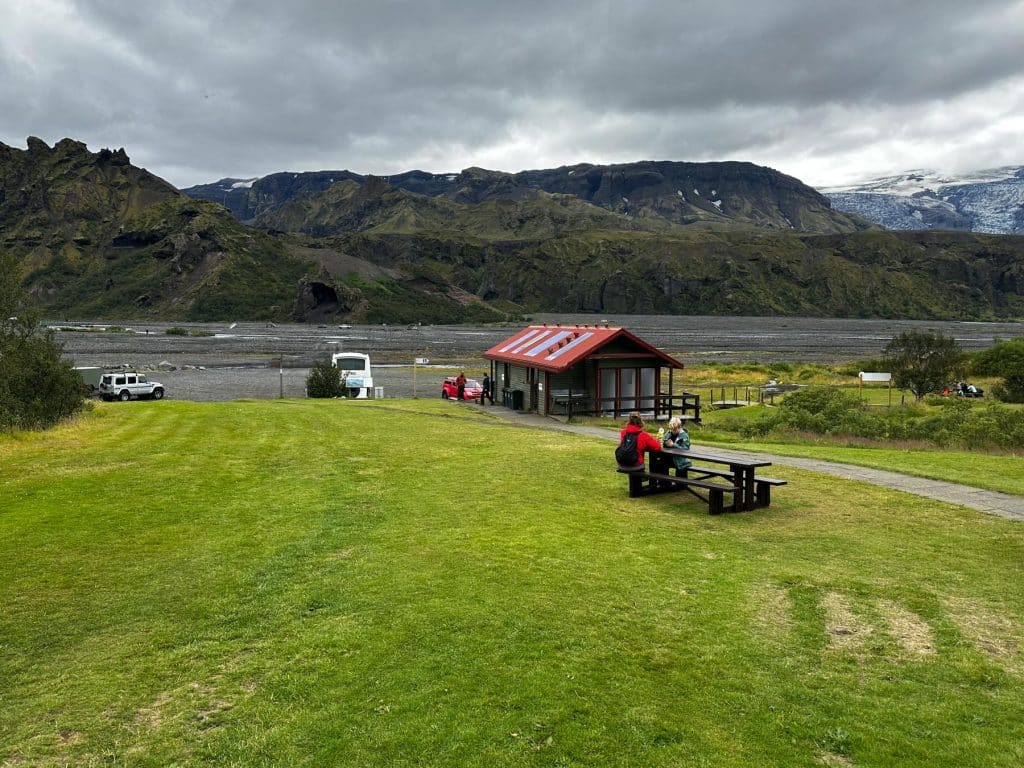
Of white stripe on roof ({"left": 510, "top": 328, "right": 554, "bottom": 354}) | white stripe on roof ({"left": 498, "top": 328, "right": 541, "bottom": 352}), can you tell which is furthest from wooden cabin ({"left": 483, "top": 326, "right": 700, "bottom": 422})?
white stripe on roof ({"left": 498, "top": 328, "right": 541, "bottom": 352})

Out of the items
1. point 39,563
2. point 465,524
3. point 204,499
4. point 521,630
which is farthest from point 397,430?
point 521,630

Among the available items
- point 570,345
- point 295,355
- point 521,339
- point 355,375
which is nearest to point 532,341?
point 521,339

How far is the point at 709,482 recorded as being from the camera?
1295 cm

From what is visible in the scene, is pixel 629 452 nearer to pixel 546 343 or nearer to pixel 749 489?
pixel 749 489

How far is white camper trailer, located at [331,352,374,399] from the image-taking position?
4403 cm

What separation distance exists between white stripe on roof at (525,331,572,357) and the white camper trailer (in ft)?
47.7

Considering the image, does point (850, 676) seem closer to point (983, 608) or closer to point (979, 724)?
point (979, 724)

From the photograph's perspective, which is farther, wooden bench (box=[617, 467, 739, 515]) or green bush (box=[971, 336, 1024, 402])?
green bush (box=[971, 336, 1024, 402])

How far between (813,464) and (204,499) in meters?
12.7

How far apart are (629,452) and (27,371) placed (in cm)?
1799

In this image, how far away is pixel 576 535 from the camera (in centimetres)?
1020

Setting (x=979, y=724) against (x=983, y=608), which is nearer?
(x=979, y=724)

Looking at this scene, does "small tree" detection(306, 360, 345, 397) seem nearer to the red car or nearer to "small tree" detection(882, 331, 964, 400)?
the red car

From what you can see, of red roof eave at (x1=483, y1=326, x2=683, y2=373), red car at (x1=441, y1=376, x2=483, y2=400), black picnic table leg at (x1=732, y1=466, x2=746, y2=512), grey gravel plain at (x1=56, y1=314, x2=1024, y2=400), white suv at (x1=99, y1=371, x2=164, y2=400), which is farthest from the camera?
grey gravel plain at (x1=56, y1=314, x2=1024, y2=400)
